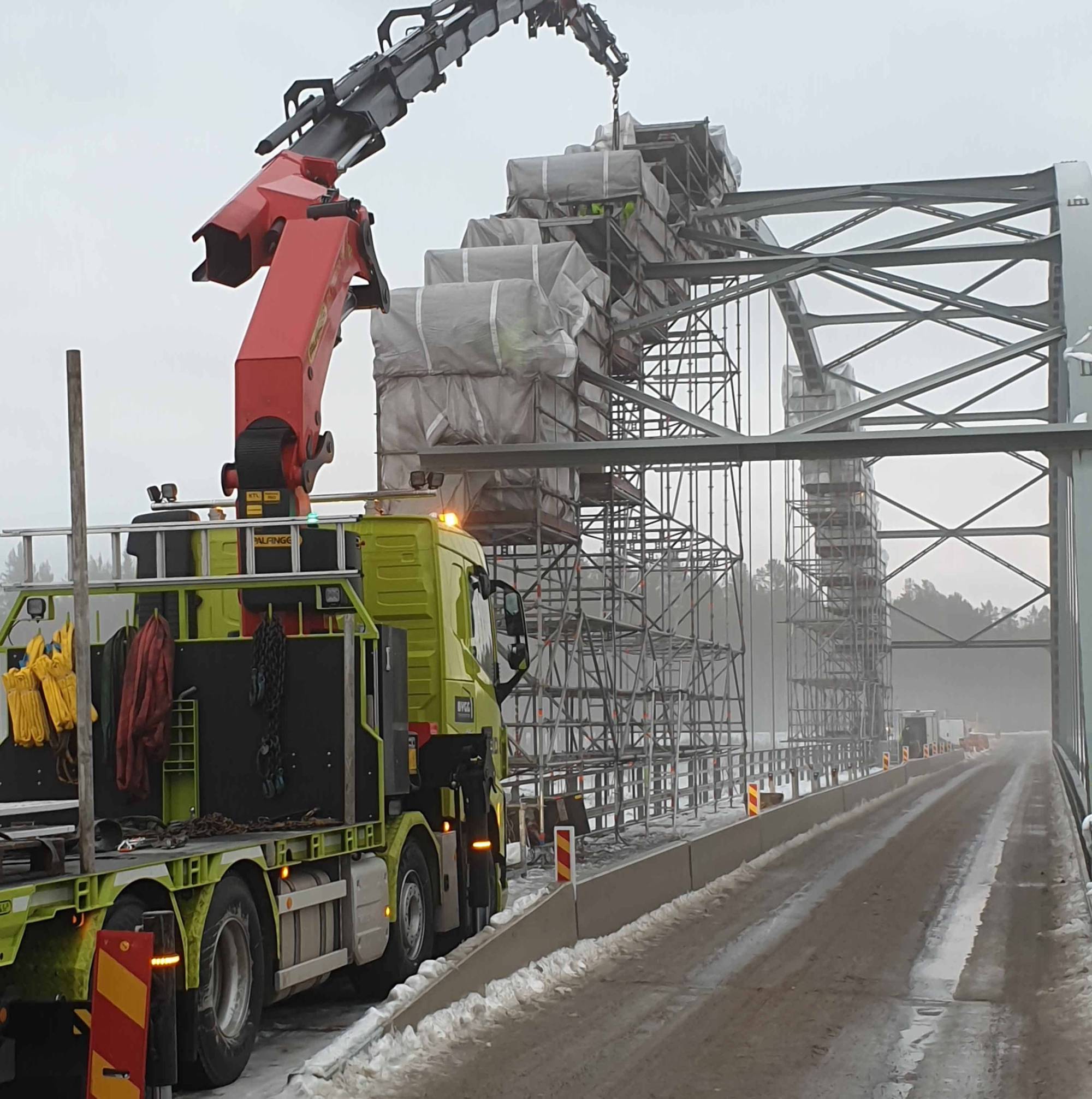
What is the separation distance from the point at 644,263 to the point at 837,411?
18.7ft

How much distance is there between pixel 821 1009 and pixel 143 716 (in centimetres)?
481

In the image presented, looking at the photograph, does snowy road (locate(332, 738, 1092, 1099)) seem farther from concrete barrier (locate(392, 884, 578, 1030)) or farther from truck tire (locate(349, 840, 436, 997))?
truck tire (locate(349, 840, 436, 997))

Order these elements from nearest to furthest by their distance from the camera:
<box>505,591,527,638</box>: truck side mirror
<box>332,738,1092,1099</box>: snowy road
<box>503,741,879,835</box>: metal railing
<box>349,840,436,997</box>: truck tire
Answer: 1. <box>332,738,1092,1099</box>: snowy road
2. <box>349,840,436,997</box>: truck tire
3. <box>505,591,527,638</box>: truck side mirror
4. <box>503,741,879,835</box>: metal railing

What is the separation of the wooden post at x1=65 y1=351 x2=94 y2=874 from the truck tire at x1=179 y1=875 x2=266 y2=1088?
145cm

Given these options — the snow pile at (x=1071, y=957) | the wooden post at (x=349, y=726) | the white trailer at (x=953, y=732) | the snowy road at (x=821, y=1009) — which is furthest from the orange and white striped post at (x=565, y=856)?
the white trailer at (x=953, y=732)

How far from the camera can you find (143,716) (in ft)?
33.5

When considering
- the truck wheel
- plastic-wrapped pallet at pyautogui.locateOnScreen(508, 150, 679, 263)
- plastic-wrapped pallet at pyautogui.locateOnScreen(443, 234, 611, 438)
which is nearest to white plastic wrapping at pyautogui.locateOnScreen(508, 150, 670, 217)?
plastic-wrapped pallet at pyautogui.locateOnScreen(508, 150, 679, 263)

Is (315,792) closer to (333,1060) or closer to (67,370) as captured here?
(333,1060)

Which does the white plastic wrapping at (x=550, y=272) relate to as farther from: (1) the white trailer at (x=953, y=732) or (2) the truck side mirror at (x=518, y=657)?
(1) the white trailer at (x=953, y=732)

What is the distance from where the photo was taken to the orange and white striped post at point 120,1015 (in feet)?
23.1

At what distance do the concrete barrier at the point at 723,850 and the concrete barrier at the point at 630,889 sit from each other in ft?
1.21

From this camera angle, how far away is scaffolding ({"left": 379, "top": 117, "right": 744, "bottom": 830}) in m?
23.2

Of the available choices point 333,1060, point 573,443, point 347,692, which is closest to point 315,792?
point 347,692

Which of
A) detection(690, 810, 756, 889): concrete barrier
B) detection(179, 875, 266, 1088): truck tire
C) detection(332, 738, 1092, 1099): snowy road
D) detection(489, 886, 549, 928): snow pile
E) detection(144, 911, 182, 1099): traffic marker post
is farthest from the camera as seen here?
detection(690, 810, 756, 889): concrete barrier
